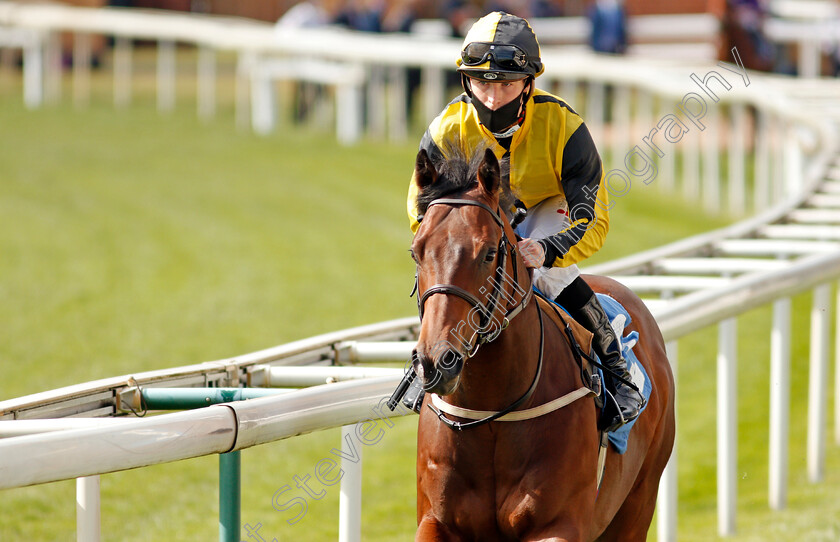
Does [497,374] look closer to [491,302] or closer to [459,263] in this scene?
[491,302]

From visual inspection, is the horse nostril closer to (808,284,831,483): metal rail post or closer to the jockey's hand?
the jockey's hand

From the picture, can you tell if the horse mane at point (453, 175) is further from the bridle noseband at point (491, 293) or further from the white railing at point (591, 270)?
the white railing at point (591, 270)

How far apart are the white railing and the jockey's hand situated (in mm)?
764

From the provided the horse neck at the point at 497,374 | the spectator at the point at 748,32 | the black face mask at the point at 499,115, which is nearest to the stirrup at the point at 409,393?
the horse neck at the point at 497,374

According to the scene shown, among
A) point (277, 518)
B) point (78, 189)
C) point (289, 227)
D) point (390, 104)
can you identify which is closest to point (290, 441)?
point (277, 518)

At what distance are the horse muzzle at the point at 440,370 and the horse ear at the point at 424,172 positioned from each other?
1.86ft

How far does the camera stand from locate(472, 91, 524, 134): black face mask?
11.2ft

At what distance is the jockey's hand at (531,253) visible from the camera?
325 centimetres

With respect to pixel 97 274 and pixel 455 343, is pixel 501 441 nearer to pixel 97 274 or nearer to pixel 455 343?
pixel 455 343

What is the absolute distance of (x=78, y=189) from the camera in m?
14.2

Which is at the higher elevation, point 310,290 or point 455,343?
point 455,343

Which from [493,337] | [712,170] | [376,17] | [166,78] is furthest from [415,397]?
[166,78]

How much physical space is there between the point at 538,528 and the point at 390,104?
47.0ft

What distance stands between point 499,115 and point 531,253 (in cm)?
45
